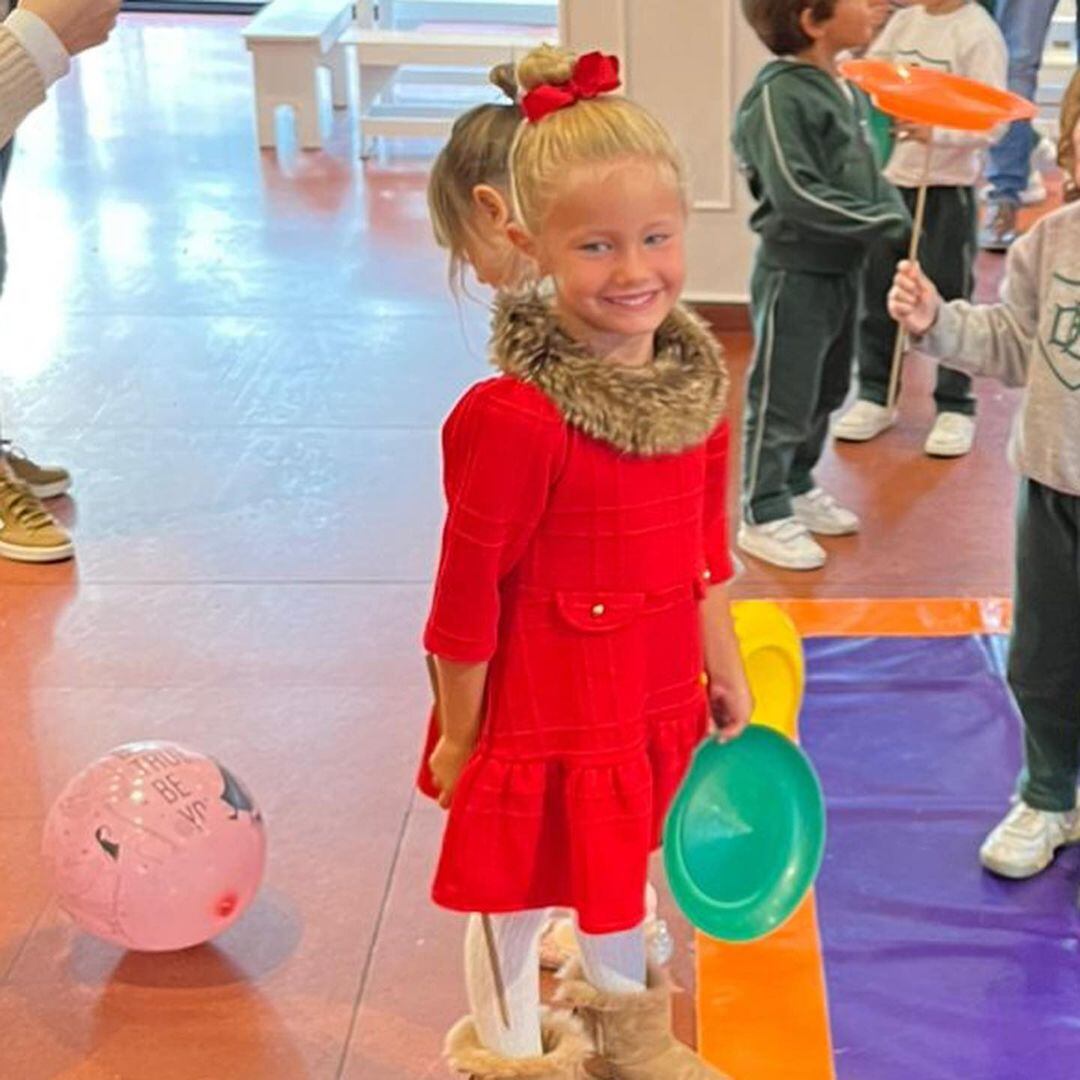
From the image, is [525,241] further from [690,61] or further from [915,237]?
[690,61]

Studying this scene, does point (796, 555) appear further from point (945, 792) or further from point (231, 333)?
point (231, 333)

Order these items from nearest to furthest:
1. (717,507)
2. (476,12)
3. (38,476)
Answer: (717,507) → (38,476) → (476,12)

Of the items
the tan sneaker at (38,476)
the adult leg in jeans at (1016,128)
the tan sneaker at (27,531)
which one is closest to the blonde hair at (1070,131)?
the tan sneaker at (27,531)

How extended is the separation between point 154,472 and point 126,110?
4202 millimetres

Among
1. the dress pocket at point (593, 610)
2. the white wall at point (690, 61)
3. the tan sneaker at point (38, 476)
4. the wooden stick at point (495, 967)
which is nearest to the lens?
the dress pocket at point (593, 610)

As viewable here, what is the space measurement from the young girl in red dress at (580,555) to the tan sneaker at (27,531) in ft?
6.13

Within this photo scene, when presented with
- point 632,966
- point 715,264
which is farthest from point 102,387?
point 632,966

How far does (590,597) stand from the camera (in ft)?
5.72

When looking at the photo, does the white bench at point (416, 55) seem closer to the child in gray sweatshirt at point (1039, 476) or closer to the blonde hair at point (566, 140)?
the child in gray sweatshirt at point (1039, 476)

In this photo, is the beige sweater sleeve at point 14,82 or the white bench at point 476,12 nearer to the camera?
the beige sweater sleeve at point 14,82

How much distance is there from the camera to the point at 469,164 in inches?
83.4

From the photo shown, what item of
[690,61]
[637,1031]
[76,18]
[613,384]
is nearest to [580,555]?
[613,384]

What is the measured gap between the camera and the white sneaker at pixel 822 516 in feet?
11.8

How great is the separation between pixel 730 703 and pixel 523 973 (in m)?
0.39
